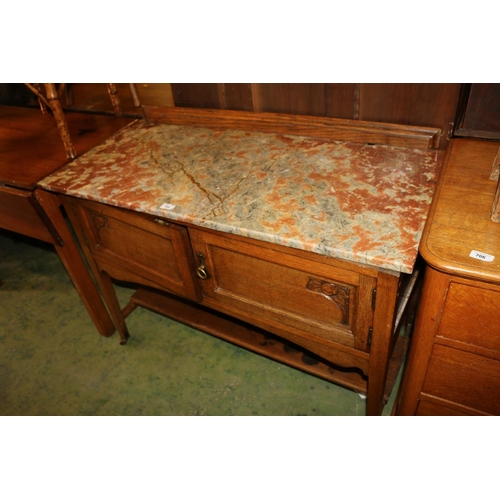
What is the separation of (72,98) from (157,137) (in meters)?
0.86

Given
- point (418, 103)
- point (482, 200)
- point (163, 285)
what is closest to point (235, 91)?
point (418, 103)

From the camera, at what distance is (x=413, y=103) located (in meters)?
1.31

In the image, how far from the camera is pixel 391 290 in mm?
980

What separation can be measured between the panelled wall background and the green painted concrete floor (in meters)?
1.09

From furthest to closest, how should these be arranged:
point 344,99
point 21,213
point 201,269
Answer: point 21,213 → point 344,99 → point 201,269

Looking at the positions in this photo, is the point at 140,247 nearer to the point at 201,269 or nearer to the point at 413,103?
the point at 201,269

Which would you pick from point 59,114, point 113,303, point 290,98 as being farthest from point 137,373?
point 290,98

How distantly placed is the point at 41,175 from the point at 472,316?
144 centimetres

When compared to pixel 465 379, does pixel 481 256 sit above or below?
above

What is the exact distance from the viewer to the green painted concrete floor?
1712mm

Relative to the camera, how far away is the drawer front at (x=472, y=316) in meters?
0.89

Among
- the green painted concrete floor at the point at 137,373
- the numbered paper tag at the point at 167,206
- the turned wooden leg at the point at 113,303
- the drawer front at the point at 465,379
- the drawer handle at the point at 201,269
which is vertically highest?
the numbered paper tag at the point at 167,206

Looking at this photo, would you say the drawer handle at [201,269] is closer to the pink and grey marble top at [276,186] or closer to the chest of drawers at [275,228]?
the chest of drawers at [275,228]

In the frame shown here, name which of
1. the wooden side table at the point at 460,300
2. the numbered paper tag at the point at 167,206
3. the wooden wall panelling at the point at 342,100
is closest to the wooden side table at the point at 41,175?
the numbered paper tag at the point at 167,206
